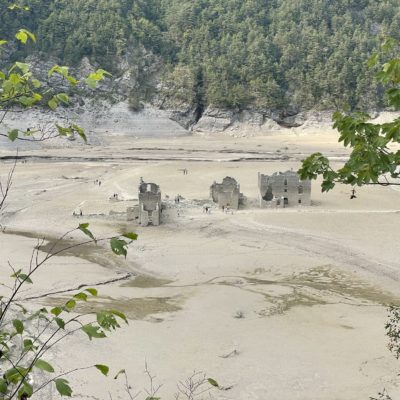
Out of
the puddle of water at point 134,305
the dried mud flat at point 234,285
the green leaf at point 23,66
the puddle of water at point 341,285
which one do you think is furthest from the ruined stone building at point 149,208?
the green leaf at point 23,66

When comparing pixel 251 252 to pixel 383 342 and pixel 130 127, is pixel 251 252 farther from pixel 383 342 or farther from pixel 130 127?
pixel 130 127

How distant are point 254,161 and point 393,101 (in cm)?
6230

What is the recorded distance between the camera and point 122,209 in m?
38.8

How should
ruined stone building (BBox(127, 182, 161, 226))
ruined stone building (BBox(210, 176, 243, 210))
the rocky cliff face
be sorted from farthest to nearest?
the rocky cliff face → ruined stone building (BBox(210, 176, 243, 210)) → ruined stone building (BBox(127, 182, 161, 226))

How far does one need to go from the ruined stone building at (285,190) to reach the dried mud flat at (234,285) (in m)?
1.11

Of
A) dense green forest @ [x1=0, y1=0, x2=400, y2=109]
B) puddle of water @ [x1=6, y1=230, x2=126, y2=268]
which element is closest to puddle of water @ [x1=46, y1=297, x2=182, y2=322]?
puddle of water @ [x1=6, y1=230, x2=126, y2=268]

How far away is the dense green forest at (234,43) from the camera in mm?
100750

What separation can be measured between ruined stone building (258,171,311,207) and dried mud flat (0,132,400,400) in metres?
1.11

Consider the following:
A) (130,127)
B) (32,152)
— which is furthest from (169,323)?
(130,127)

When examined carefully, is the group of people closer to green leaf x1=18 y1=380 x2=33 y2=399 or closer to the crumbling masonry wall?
the crumbling masonry wall

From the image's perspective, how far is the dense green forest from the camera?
10075cm

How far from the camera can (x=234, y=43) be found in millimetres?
109062

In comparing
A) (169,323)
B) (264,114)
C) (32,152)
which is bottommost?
(169,323)

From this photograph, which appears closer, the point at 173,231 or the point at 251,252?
the point at 251,252
